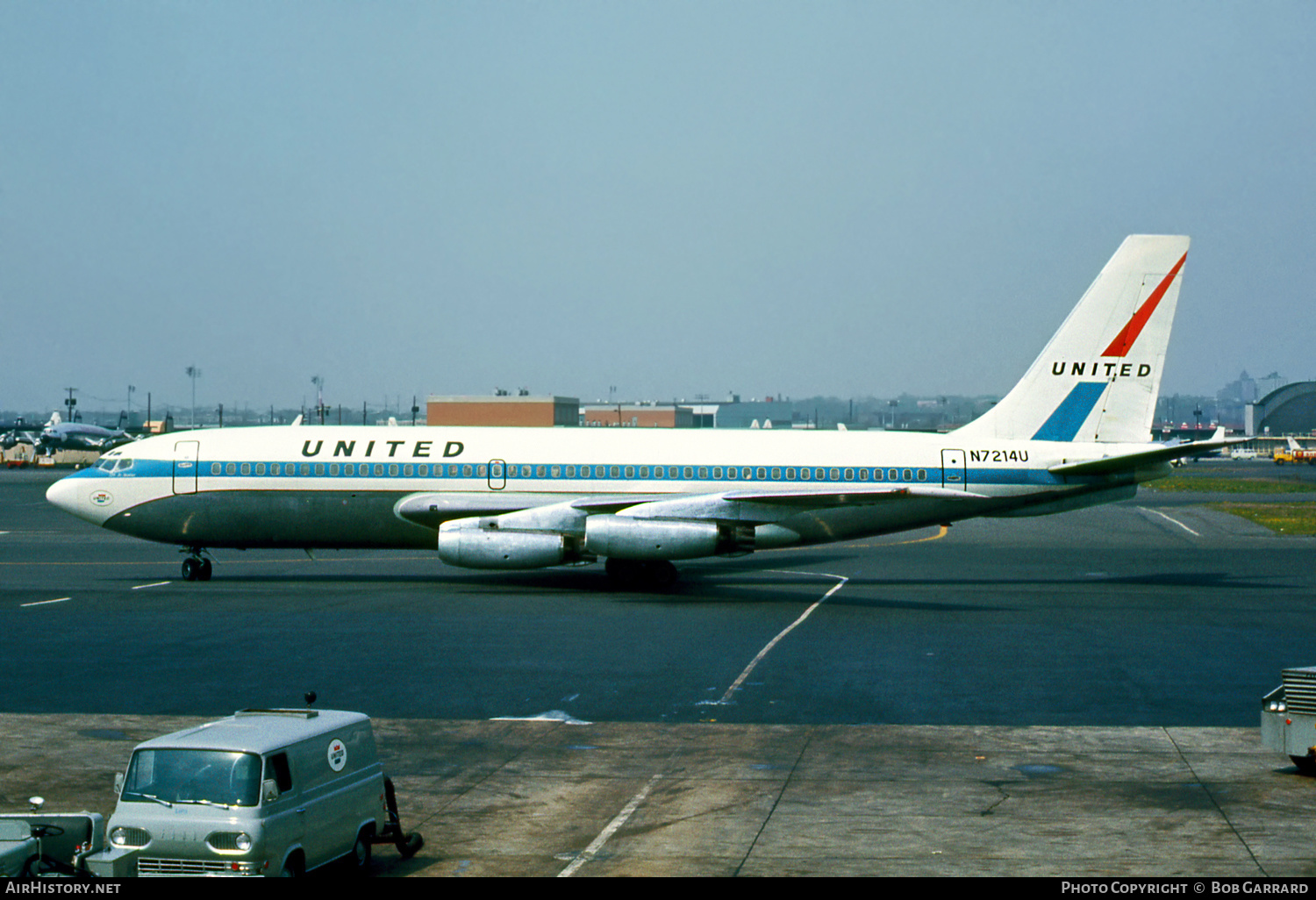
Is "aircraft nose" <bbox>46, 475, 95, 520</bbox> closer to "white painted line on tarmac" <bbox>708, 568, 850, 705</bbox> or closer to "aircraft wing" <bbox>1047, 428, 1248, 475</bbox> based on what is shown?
"white painted line on tarmac" <bbox>708, 568, 850, 705</bbox>

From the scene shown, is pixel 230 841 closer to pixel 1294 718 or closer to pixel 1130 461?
pixel 1294 718

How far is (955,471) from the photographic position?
1608 inches

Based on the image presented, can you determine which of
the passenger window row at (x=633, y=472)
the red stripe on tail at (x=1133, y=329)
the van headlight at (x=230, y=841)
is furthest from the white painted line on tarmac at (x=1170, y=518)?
the van headlight at (x=230, y=841)

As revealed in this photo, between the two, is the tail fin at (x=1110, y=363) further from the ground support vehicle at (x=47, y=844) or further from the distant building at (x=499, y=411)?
the distant building at (x=499, y=411)

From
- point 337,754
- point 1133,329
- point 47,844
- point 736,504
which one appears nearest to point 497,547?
point 736,504

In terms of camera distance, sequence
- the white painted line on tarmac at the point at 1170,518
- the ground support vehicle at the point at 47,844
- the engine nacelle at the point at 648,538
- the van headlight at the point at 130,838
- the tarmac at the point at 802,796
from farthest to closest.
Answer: the white painted line on tarmac at the point at 1170,518 → the engine nacelle at the point at 648,538 → the tarmac at the point at 802,796 → the van headlight at the point at 130,838 → the ground support vehicle at the point at 47,844

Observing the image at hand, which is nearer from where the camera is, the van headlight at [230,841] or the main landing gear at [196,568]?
the van headlight at [230,841]

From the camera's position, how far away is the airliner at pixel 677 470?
40.2 m

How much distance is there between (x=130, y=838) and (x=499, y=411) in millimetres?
126050

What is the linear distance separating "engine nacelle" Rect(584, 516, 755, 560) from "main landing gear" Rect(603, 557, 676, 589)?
2.77 meters

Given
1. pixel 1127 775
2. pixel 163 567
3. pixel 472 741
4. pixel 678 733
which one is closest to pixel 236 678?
pixel 472 741

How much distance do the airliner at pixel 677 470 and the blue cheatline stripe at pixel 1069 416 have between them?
42 millimetres

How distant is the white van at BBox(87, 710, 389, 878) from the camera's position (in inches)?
492

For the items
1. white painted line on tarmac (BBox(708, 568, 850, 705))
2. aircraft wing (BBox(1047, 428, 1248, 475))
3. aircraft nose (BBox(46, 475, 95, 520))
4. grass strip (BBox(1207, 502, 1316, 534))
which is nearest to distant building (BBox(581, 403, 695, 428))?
grass strip (BBox(1207, 502, 1316, 534))
